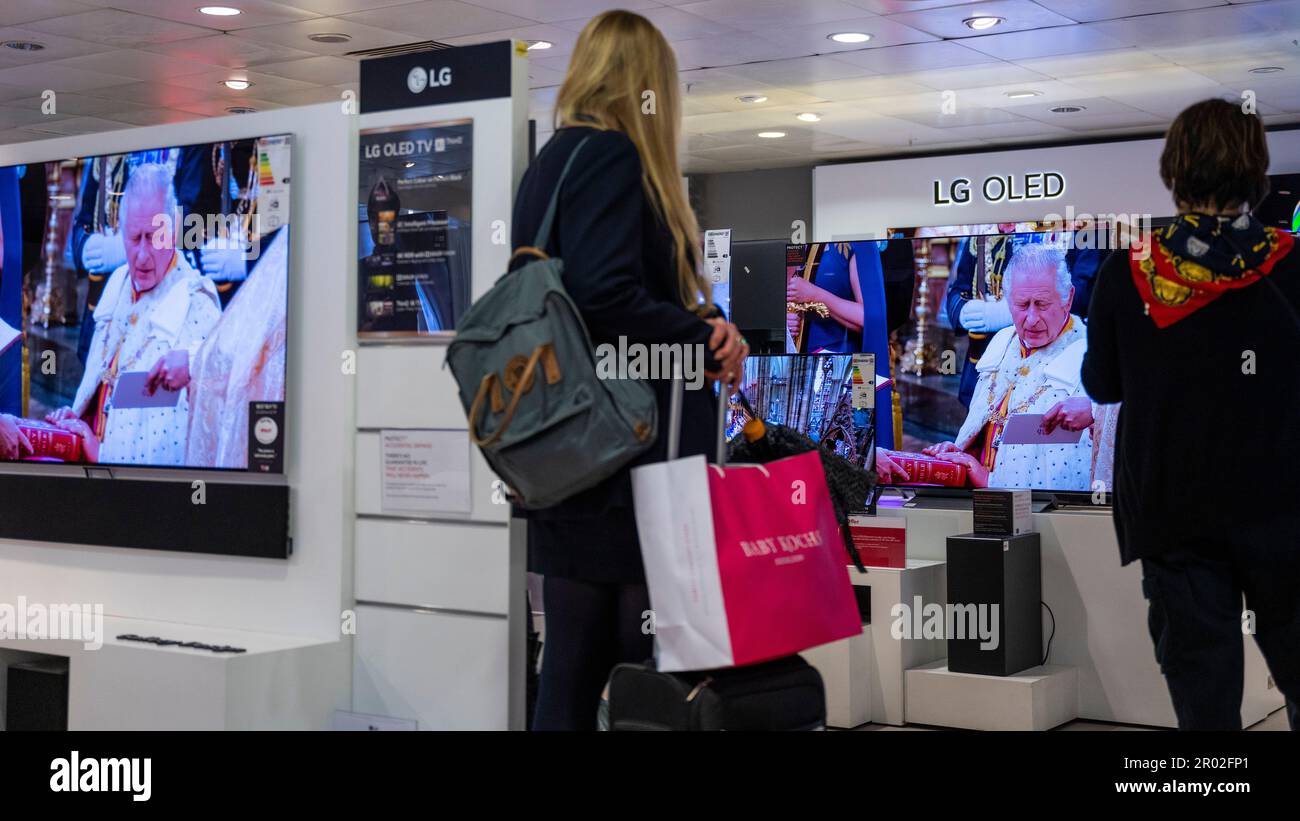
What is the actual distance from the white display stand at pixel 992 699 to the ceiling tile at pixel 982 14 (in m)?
3.88

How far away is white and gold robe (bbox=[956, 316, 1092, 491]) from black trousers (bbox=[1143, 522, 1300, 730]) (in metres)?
2.77

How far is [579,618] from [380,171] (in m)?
1.22

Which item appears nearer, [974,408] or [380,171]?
[380,171]

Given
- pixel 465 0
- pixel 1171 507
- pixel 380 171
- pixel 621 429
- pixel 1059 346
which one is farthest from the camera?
pixel 465 0

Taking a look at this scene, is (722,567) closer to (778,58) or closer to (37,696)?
(37,696)

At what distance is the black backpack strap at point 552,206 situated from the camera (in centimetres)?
224

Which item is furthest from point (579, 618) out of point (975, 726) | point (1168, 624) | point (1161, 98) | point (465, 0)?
point (1161, 98)

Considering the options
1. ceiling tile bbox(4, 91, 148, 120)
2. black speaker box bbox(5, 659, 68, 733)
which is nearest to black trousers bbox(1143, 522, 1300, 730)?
black speaker box bbox(5, 659, 68, 733)

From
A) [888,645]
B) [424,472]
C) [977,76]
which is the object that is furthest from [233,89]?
[424,472]

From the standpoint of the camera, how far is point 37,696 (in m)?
3.45

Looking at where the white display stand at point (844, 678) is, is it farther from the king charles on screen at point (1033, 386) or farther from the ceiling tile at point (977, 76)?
the ceiling tile at point (977, 76)

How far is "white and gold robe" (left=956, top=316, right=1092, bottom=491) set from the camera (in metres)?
5.13

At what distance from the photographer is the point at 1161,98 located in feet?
32.0
